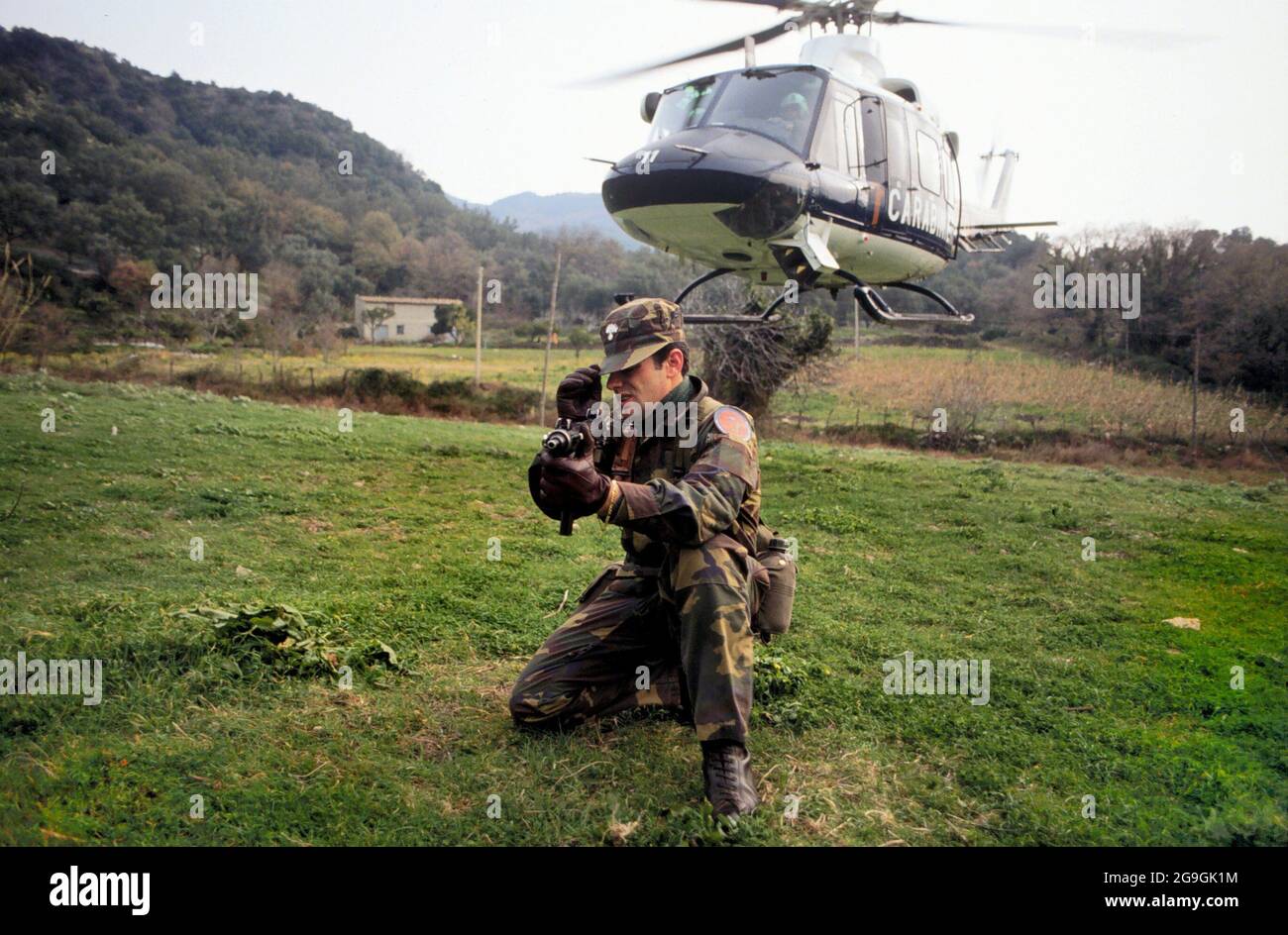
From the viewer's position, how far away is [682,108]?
364 inches

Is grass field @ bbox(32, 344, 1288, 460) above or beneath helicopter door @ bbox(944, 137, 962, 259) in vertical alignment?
beneath

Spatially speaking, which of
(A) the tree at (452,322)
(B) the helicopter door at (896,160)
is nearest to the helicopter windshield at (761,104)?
(B) the helicopter door at (896,160)

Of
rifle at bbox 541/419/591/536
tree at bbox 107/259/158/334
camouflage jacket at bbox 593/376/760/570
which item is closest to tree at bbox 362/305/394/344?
tree at bbox 107/259/158/334

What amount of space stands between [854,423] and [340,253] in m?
42.7

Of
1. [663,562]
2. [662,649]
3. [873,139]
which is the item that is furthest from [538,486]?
[873,139]

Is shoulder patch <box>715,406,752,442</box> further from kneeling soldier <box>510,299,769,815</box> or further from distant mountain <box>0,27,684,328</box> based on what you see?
distant mountain <box>0,27,684,328</box>

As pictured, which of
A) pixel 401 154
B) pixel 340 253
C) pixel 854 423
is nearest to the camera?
pixel 854 423

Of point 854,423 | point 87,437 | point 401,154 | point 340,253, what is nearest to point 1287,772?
point 87,437

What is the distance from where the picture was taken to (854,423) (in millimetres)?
22922

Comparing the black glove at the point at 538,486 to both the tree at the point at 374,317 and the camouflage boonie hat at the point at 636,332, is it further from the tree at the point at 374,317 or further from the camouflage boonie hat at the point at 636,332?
the tree at the point at 374,317

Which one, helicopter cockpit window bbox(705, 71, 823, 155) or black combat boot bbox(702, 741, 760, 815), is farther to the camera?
helicopter cockpit window bbox(705, 71, 823, 155)

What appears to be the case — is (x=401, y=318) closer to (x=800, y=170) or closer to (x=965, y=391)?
(x=965, y=391)

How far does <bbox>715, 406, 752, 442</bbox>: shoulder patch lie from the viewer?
3.64m

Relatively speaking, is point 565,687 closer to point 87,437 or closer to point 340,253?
point 87,437
